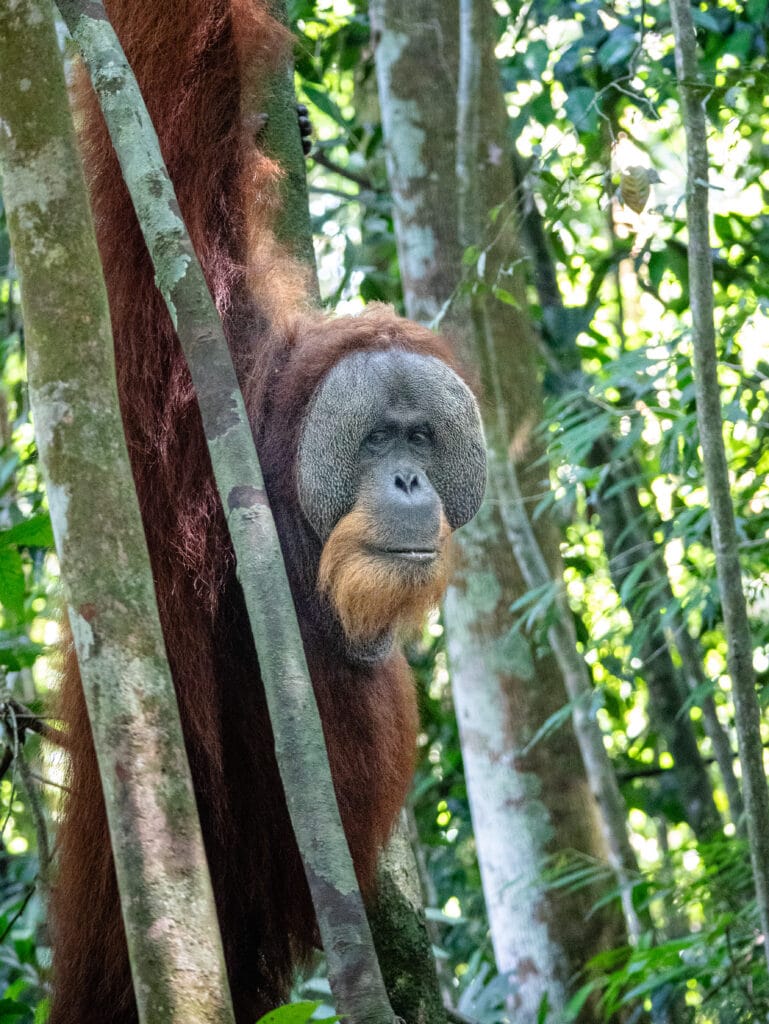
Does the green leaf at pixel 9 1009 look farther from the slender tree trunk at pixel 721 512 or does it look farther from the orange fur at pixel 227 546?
the slender tree trunk at pixel 721 512

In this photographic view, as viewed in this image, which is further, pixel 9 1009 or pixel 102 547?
pixel 9 1009

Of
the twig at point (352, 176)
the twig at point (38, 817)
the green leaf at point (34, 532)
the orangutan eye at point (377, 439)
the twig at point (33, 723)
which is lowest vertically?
the twig at point (38, 817)

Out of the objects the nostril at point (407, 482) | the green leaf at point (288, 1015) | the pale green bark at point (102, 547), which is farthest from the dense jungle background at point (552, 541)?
the green leaf at point (288, 1015)

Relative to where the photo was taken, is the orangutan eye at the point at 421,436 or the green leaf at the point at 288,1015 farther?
the orangutan eye at the point at 421,436

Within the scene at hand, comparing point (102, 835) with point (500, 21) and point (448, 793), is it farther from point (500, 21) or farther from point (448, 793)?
point (500, 21)

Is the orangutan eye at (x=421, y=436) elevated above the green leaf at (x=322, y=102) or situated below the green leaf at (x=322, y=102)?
below

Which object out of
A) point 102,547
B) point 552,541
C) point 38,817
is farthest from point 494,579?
point 102,547

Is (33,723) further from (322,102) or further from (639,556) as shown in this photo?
(639,556)

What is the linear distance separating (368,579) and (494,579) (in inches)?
70.1

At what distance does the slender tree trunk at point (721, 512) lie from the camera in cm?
232

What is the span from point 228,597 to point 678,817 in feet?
10.3

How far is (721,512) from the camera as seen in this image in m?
2.41

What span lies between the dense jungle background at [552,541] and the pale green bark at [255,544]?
2.23 ft

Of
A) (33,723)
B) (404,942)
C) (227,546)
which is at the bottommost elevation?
(404,942)
